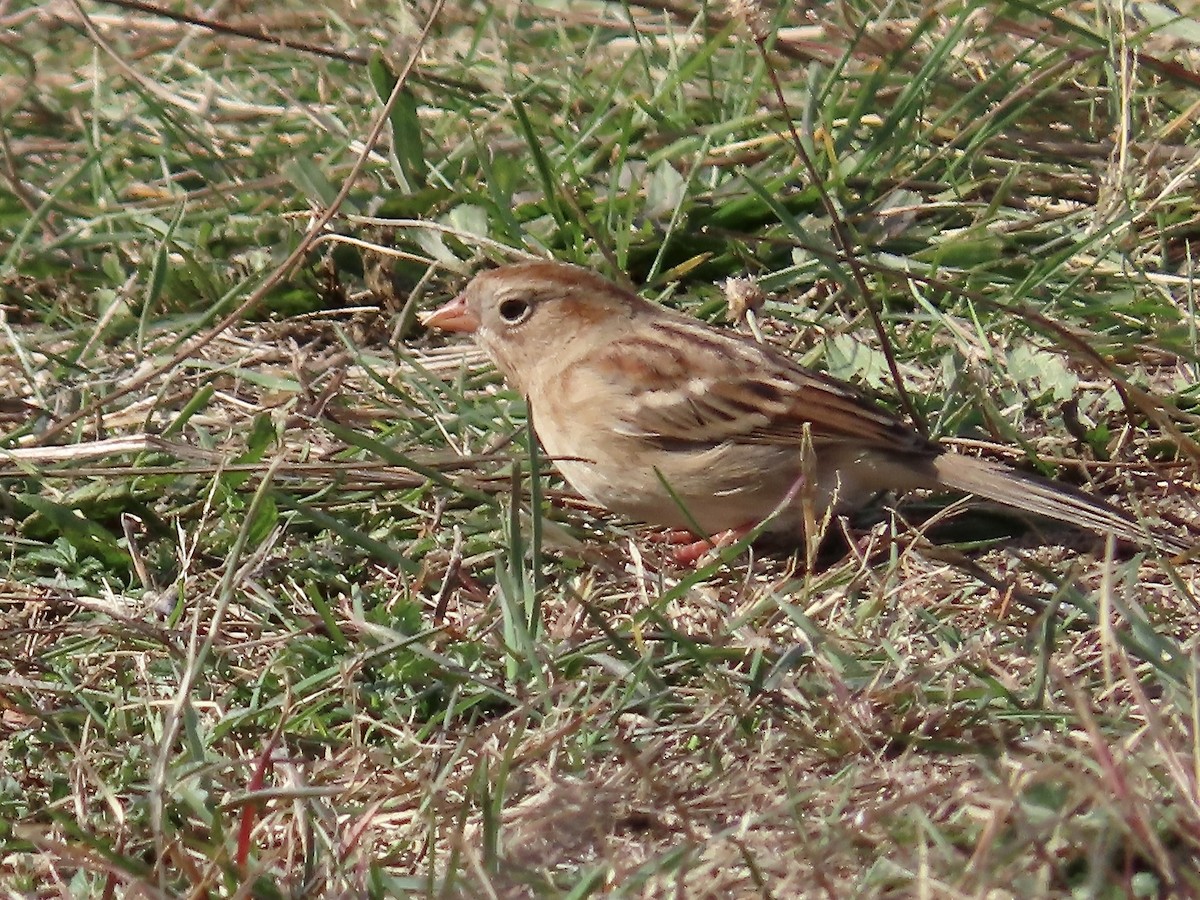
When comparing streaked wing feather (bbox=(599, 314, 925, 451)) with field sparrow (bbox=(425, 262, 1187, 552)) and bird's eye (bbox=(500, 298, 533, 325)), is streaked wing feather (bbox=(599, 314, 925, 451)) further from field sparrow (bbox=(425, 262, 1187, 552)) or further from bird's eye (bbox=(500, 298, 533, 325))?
bird's eye (bbox=(500, 298, 533, 325))

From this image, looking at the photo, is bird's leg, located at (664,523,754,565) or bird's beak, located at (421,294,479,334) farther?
bird's beak, located at (421,294,479,334)

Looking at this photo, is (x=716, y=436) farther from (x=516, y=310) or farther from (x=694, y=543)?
(x=516, y=310)

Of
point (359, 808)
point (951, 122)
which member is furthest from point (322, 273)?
point (359, 808)

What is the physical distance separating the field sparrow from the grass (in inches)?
4.6

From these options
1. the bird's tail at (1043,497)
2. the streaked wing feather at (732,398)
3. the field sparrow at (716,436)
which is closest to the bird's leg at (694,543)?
the field sparrow at (716,436)

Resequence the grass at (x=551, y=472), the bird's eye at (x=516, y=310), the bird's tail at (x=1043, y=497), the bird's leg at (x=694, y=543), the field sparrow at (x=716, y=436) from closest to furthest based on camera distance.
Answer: the grass at (x=551, y=472)
the bird's tail at (x=1043, y=497)
the field sparrow at (x=716, y=436)
the bird's leg at (x=694, y=543)
the bird's eye at (x=516, y=310)

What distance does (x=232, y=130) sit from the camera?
5.22m

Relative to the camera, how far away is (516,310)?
4.09 metres

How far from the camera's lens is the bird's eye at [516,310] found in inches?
161

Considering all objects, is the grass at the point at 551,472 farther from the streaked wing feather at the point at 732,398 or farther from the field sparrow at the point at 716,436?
the streaked wing feather at the point at 732,398

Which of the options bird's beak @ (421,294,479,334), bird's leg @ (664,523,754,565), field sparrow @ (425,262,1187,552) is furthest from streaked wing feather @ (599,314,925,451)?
bird's beak @ (421,294,479,334)

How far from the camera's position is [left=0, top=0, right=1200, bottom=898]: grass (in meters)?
2.48

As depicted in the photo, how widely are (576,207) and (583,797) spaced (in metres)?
2.13

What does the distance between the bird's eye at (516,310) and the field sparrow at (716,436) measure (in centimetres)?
11
